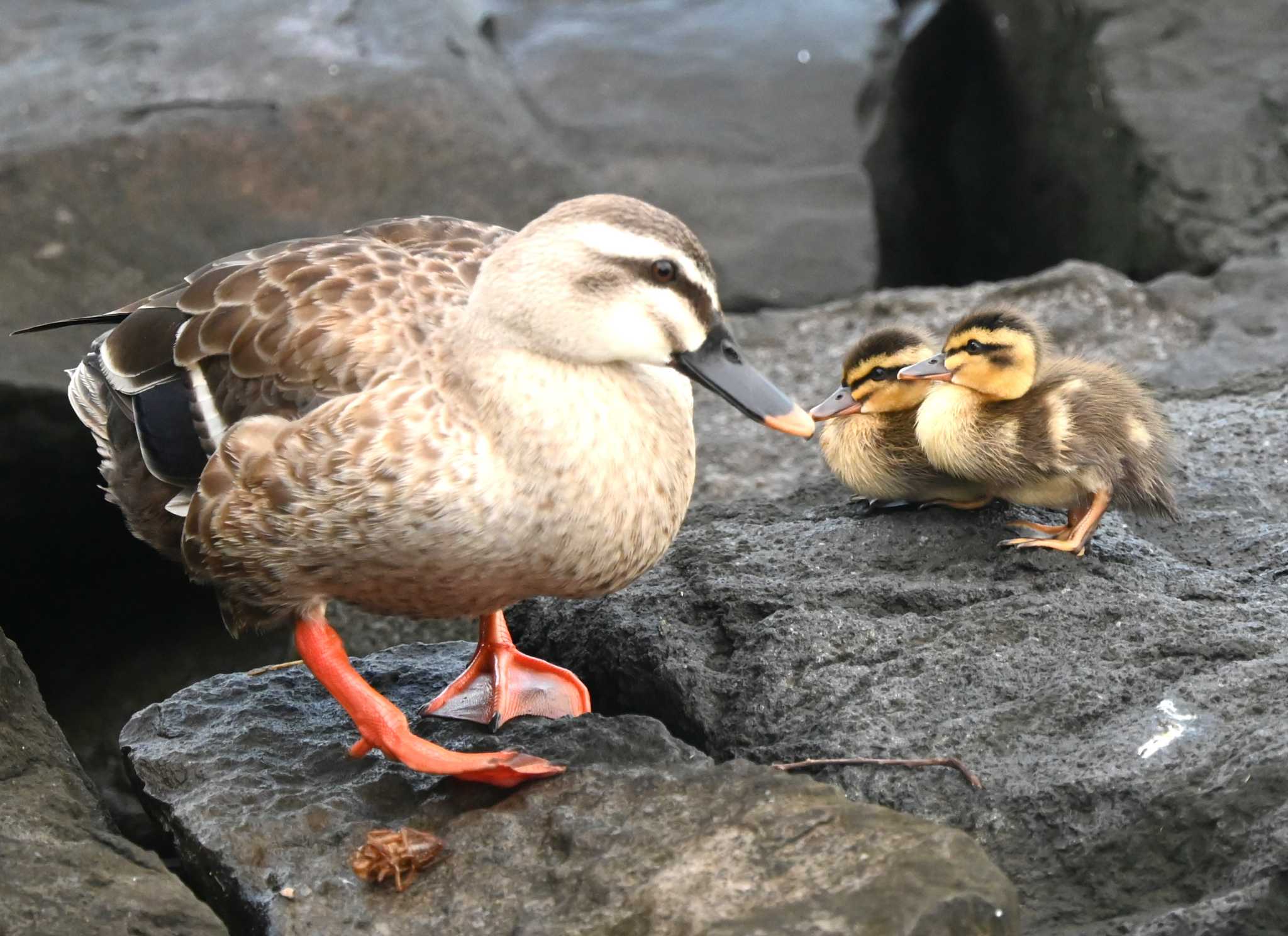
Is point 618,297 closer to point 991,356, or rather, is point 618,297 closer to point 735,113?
point 991,356

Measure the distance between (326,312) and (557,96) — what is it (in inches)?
193

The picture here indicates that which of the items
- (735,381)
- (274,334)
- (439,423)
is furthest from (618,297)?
(274,334)

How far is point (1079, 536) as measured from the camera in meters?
3.72

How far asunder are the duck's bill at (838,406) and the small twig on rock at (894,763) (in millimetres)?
1380

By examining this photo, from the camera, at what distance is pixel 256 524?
323 cm

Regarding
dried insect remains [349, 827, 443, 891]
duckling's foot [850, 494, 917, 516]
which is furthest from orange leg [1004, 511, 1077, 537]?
dried insect remains [349, 827, 443, 891]

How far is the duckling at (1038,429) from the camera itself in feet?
12.4

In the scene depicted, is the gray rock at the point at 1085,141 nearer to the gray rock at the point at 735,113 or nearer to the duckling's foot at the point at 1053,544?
the gray rock at the point at 735,113

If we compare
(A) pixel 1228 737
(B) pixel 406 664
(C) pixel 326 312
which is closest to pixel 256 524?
(C) pixel 326 312

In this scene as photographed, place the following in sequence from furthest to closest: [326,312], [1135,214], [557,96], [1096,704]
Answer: [557,96] → [1135,214] → [326,312] → [1096,704]

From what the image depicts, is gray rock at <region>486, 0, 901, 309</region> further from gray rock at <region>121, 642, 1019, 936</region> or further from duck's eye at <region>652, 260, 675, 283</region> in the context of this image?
gray rock at <region>121, 642, 1019, 936</region>

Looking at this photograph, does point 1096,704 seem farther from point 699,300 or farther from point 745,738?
point 699,300

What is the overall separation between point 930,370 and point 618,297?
1.25m

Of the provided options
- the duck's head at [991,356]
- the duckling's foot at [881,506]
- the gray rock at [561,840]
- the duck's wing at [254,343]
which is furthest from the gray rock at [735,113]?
the gray rock at [561,840]
